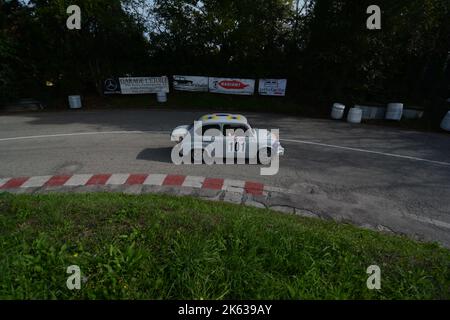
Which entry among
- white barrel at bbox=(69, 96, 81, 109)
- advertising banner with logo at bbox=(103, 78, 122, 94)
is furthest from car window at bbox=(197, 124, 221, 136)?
advertising banner with logo at bbox=(103, 78, 122, 94)

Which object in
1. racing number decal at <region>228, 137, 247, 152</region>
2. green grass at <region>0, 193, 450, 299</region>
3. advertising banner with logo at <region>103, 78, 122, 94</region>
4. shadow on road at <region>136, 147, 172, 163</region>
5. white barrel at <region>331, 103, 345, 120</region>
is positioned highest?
advertising banner with logo at <region>103, 78, 122, 94</region>

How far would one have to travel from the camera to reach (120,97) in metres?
17.0

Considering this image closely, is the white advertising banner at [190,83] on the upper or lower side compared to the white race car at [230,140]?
upper

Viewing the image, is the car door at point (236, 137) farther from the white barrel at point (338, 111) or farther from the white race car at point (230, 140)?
Answer: the white barrel at point (338, 111)

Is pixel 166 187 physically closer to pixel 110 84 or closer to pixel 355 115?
pixel 355 115

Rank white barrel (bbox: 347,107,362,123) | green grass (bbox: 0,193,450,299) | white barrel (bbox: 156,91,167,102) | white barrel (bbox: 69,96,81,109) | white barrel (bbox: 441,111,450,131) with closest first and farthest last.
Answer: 1. green grass (bbox: 0,193,450,299)
2. white barrel (bbox: 441,111,450,131)
3. white barrel (bbox: 347,107,362,123)
4. white barrel (bbox: 69,96,81,109)
5. white barrel (bbox: 156,91,167,102)

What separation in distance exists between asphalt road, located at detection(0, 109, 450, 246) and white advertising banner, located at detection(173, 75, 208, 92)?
5214mm

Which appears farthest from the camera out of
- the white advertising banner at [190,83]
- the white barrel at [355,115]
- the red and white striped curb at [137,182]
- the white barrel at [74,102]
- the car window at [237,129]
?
the white advertising banner at [190,83]

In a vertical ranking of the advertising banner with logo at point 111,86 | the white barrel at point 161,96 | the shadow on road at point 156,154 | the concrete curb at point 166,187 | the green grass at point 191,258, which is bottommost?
the concrete curb at point 166,187

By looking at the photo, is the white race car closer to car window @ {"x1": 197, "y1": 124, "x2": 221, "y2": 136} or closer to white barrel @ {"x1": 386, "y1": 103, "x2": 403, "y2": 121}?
car window @ {"x1": 197, "y1": 124, "x2": 221, "y2": 136}

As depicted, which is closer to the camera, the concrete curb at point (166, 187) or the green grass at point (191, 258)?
the green grass at point (191, 258)

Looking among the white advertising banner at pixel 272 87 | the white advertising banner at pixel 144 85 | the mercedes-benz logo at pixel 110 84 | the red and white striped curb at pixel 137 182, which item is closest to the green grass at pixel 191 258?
the red and white striped curb at pixel 137 182

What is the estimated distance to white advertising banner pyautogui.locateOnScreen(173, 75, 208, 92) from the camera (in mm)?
16953

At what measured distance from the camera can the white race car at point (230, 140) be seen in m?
7.55
